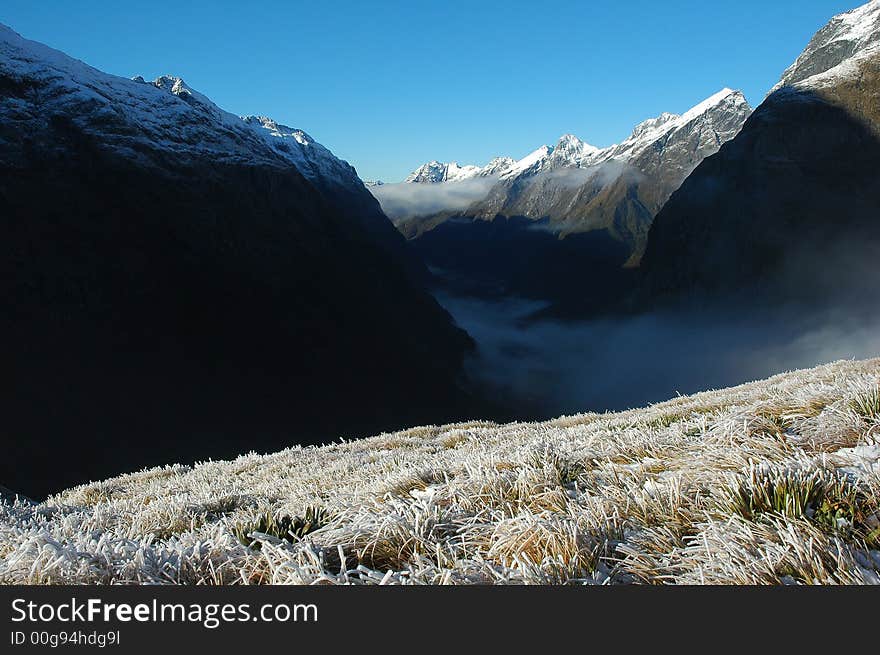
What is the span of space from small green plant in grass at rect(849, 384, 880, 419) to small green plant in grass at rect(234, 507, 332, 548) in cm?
478

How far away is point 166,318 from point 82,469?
75.9 meters

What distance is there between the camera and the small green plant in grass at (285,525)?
147 inches

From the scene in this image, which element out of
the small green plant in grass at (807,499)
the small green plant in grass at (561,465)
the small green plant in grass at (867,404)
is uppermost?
the small green plant in grass at (867,404)

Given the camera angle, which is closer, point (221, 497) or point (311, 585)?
point (311, 585)

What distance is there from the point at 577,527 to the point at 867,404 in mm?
3380

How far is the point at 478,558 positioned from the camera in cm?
299

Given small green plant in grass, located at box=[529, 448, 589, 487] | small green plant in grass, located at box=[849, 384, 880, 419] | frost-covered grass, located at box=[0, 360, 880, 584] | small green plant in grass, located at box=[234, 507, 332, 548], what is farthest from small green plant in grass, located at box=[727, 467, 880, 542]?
small green plant in grass, located at box=[234, 507, 332, 548]

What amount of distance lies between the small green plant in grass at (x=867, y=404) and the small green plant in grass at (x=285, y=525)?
4782 millimetres

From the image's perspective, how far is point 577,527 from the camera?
3.01 m

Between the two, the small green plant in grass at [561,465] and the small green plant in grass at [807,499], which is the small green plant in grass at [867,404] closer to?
the small green plant in grass at [807,499]

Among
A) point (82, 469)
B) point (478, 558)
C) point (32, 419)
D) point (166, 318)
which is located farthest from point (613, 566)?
point (166, 318)

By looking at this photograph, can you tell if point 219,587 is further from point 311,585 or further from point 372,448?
point 372,448

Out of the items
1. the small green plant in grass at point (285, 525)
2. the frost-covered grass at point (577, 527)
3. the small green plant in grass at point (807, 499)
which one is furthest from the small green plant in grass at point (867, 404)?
the small green plant in grass at point (285, 525)

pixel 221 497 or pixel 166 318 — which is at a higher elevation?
pixel 221 497
